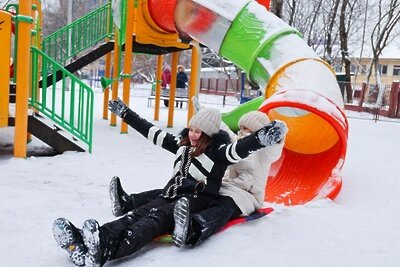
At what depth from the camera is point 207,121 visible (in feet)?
10.6

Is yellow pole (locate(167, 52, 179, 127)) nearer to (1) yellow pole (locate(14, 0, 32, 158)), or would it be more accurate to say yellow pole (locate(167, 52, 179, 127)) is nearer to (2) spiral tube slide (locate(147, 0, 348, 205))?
(2) spiral tube slide (locate(147, 0, 348, 205))

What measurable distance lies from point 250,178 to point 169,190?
658 mm

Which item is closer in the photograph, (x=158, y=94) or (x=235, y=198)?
(x=235, y=198)

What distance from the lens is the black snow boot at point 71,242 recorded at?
8.29 feet

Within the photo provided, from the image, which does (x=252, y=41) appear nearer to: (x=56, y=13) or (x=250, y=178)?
(x=250, y=178)

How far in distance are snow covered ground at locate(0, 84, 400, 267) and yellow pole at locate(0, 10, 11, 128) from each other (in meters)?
0.64

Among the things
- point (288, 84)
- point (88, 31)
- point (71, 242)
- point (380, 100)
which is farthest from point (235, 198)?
point (380, 100)

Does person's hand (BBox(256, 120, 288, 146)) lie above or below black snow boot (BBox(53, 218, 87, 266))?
above

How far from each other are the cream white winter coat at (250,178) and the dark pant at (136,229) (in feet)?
1.31

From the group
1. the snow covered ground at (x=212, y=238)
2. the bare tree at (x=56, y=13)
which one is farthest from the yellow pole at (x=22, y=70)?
the bare tree at (x=56, y=13)

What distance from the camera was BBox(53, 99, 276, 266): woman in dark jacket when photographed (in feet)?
8.32

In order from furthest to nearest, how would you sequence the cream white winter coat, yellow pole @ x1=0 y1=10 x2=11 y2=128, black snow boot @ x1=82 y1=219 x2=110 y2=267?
1. yellow pole @ x1=0 y1=10 x2=11 y2=128
2. the cream white winter coat
3. black snow boot @ x1=82 y1=219 x2=110 y2=267

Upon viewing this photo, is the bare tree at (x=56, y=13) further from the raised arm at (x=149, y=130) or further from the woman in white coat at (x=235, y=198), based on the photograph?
the woman in white coat at (x=235, y=198)

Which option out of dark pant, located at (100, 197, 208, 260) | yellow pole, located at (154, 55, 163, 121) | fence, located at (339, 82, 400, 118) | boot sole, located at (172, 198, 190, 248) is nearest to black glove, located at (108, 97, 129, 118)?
dark pant, located at (100, 197, 208, 260)
